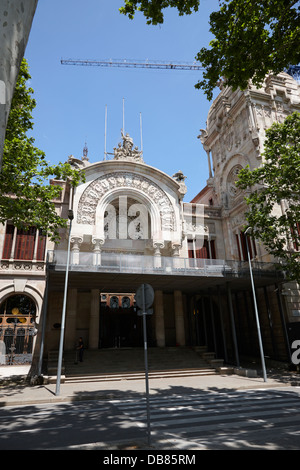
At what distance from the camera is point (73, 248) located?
21266 millimetres

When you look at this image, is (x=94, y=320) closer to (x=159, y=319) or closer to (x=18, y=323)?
(x=159, y=319)

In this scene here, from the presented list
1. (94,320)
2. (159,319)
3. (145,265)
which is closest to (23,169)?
(145,265)

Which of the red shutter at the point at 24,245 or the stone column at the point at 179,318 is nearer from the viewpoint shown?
the red shutter at the point at 24,245

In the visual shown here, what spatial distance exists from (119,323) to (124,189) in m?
10.5

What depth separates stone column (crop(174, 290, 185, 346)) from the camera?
2198 centimetres

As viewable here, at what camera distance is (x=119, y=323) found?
23578mm

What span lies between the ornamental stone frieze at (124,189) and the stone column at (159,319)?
17.4 feet

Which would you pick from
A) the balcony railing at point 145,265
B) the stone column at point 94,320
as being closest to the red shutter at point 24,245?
the stone column at point 94,320

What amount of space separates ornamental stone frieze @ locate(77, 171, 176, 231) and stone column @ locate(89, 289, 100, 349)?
208 inches

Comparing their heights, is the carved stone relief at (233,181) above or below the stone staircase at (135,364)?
above

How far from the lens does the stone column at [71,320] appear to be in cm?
1981

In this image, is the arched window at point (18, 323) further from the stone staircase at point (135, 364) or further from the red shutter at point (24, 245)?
the stone staircase at point (135, 364)

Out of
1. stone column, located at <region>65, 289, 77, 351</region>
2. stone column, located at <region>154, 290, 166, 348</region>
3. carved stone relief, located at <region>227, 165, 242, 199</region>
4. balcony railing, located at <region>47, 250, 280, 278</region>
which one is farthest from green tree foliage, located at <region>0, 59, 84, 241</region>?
carved stone relief, located at <region>227, 165, 242, 199</region>
